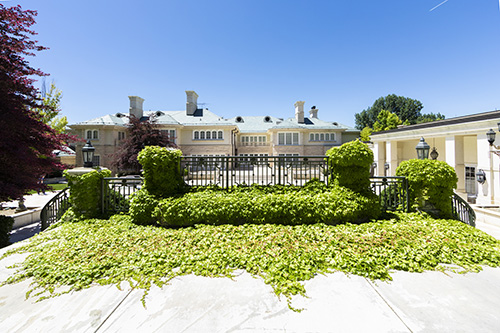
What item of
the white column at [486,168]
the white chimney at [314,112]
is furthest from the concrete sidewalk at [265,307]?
the white chimney at [314,112]

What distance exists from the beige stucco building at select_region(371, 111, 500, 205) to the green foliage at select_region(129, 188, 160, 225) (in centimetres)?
1447

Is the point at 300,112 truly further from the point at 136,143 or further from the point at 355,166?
the point at 355,166

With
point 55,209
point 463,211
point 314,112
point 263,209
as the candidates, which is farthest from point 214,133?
point 463,211

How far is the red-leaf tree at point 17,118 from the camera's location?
6.27 m

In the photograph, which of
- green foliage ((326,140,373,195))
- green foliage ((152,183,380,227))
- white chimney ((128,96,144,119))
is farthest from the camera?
white chimney ((128,96,144,119))

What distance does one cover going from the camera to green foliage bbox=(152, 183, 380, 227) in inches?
227

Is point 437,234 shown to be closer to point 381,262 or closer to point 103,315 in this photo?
point 381,262

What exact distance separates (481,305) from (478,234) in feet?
10.2

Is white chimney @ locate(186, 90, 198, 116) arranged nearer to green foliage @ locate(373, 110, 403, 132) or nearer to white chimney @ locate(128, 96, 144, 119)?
white chimney @ locate(128, 96, 144, 119)

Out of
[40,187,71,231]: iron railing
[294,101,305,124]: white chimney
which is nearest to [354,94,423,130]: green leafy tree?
[294,101,305,124]: white chimney

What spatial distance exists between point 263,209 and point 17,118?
778 cm

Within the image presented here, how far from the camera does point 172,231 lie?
18.0ft

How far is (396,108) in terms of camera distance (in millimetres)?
53656

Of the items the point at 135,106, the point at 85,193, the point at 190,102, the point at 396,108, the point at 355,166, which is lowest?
the point at 85,193
